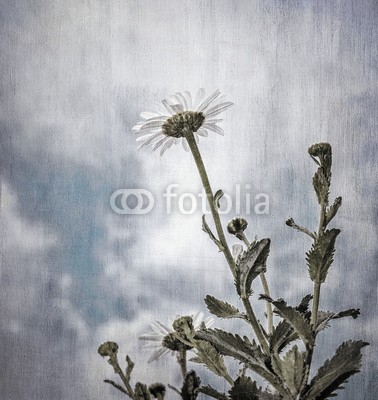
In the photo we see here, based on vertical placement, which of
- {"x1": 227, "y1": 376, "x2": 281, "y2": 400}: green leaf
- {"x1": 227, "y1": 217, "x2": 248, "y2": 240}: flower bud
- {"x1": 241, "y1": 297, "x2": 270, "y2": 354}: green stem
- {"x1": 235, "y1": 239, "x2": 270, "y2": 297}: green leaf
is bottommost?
{"x1": 227, "y1": 376, "x2": 281, "y2": 400}: green leaf

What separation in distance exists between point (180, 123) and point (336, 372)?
298 mm

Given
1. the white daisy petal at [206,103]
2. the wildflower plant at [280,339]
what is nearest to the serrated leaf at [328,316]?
the wildflower plant at [280,339]

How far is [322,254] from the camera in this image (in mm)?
362

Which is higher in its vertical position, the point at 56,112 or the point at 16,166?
the point at 56,112

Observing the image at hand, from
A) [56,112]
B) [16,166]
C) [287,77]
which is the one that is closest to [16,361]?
[16,166]

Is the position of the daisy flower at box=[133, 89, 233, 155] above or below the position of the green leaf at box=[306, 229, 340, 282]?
above

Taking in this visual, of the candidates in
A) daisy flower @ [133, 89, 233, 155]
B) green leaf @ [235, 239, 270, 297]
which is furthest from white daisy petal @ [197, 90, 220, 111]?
green leaf @ [235, 239, 270, 297]

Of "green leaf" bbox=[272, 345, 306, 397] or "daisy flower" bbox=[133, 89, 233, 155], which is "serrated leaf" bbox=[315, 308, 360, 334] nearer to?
"green leaf" bbox=[272, 345, 306, 397]

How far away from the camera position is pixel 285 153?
113cm

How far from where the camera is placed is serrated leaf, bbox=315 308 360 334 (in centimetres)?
37

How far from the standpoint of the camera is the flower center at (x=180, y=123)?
1.75ft

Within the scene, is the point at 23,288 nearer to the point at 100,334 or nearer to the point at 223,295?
the point at 100,334

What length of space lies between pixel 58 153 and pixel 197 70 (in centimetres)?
41

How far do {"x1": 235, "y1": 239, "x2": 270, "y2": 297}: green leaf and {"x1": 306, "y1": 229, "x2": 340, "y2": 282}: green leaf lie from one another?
3 cm
